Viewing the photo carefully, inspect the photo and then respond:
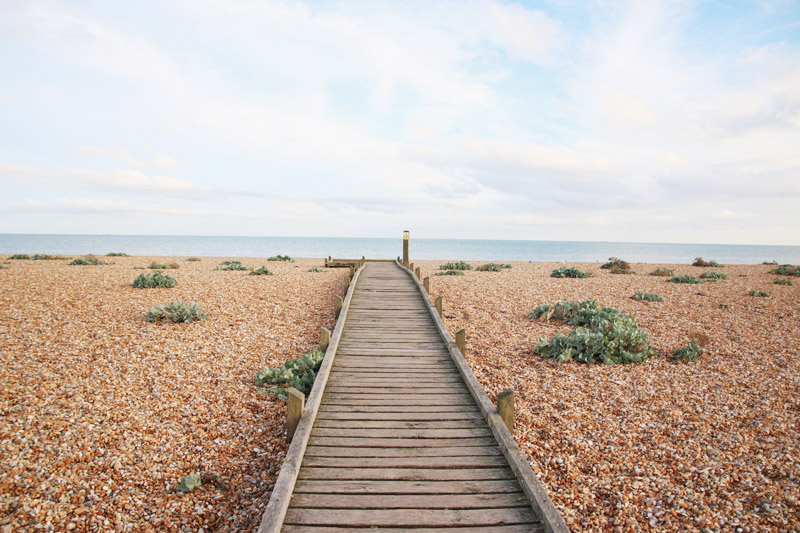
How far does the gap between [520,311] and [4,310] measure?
53.0 feet

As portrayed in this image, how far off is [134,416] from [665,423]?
8.71 m

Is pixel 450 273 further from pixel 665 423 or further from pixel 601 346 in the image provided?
pixel 665 423

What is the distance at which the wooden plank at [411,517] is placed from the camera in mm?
3969

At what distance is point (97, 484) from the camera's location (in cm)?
468

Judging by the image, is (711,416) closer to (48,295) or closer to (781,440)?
(781,440)

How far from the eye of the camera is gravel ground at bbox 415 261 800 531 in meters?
4.64

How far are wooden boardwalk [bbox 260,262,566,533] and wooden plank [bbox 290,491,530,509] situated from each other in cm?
1

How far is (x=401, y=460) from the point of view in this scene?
489cm

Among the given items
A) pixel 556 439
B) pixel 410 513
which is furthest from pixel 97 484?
pixel 556 439

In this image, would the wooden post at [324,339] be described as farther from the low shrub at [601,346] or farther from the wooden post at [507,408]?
the low shrub at [601,346]

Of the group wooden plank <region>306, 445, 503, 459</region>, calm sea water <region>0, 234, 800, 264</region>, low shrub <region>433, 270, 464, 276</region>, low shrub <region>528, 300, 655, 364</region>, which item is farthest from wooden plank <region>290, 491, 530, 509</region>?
calm sea water <region>0, 234, 800, 264</region>

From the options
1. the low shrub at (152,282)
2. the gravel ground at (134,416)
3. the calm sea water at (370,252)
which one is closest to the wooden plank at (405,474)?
the gravel ground at (134,416)

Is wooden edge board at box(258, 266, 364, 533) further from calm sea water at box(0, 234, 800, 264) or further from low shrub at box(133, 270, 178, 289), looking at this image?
calm sea water at box(0, 234, 800, 264)

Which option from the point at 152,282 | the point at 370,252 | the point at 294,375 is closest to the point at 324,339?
the point at 294,375
